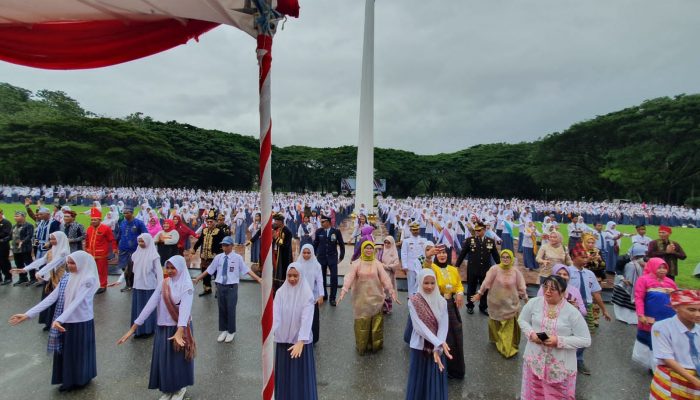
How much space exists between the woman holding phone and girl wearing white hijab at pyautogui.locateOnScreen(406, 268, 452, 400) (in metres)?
0.72

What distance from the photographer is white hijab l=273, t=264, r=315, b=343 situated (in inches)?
132

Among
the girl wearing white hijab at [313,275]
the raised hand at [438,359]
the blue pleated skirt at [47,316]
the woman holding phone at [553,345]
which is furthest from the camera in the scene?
the blue pleated skirt at [47,316]

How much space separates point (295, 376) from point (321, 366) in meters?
1.28

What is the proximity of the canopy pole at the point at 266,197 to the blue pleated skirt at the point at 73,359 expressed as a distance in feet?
10.5

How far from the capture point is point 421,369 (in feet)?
10.8

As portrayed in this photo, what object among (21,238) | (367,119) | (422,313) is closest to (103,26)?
(422,313)

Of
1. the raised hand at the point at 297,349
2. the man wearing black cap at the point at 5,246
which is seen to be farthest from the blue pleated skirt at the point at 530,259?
the man wearing black cap at the point at 5,246

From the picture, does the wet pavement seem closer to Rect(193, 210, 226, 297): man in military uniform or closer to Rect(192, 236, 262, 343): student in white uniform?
Rect(192, 236, 262, 343): student in white uniform

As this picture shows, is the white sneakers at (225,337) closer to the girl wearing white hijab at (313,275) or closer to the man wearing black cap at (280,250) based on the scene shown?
the man wearing black cap at (280,250)

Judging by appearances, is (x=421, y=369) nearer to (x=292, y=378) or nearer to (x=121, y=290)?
(x=292, y=378)

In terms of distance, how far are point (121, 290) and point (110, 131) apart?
35313 millimetres

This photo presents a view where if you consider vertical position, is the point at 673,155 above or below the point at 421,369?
above

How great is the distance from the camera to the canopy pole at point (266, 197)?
1.78 m

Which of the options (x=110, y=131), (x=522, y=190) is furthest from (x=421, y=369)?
(x=522, y=190)
